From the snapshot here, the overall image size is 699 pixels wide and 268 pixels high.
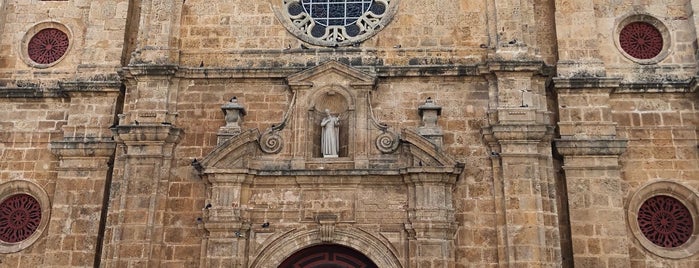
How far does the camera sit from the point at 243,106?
1166 centimetres

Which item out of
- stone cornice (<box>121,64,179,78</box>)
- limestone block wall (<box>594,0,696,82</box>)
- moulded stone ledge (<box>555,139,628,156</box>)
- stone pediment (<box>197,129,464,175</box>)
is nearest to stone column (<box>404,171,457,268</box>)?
stone pediment (<box>197,129,464,175</box>)

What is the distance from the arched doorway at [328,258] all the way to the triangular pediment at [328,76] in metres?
2.78

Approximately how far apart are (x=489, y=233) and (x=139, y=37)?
23.0 feet

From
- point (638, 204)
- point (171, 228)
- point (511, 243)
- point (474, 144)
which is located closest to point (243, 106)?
point (171, 228)

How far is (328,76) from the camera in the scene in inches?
460

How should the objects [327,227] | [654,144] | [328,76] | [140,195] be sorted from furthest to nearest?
[328,76], [654,144], [140,195], [327,227]

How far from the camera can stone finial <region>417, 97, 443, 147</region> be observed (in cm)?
1106

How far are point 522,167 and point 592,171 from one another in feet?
3.99

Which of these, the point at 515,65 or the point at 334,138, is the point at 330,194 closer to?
the point at 334,138

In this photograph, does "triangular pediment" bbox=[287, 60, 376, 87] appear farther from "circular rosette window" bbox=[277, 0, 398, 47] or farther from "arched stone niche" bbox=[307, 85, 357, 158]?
"circular rosette window" bbox=[277, 0, 398, 47]

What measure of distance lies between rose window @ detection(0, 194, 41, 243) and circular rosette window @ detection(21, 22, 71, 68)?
8.60ft

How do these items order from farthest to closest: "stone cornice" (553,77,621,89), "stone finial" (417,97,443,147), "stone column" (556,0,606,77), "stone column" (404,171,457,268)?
"stone column" (556,0,606,77)
"stone cornice" (553,77,621,89)
"stone finial" (417,97,443,147)
"stone column" (404,171,457,268)

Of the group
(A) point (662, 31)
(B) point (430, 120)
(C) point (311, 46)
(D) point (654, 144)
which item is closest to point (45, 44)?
(C) point (311, 46)

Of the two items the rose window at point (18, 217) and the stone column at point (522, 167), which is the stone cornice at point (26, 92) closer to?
the rose window at point (18, 217)
